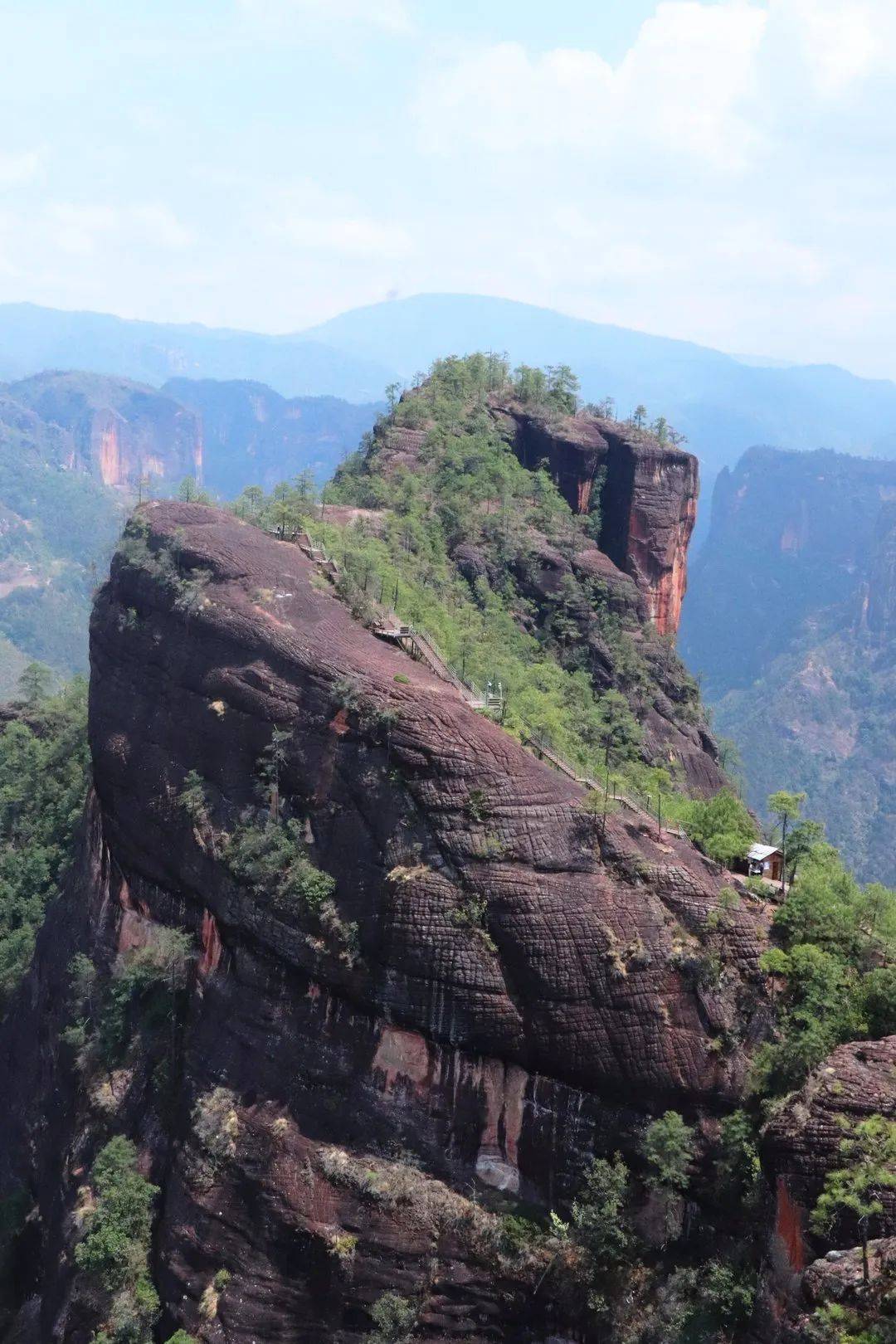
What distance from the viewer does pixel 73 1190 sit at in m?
30.3

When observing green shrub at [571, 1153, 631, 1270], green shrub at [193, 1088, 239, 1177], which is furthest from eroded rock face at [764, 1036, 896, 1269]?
green shrub at [193, 1088, 239, 1177]

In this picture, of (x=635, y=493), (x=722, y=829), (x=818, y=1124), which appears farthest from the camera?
(x=635, y=493)

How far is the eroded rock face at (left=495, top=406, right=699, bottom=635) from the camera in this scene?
55531 millimetres

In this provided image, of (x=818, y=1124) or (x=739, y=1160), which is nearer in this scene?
(x=818, y=1124)

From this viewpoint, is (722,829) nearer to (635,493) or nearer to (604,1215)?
(604,1215)

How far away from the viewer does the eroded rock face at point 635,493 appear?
55.5m

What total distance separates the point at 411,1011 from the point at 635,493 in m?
34.9

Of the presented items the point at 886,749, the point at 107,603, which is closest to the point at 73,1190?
the point at 107,603

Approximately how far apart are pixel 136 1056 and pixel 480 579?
A: 24.3m

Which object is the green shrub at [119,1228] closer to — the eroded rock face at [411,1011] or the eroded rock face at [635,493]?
the eroded rock face at [411,1011]

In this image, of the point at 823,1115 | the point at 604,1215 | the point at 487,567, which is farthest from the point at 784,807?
the point at 487,567

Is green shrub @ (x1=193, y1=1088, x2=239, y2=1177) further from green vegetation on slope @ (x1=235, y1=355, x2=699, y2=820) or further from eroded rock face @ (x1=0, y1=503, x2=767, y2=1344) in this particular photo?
green vegetation on slope @ (x1=235, y1=355, x2=699, y2=820)

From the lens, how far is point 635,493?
182 ft

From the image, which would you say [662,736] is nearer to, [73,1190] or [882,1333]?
[73,1190]
